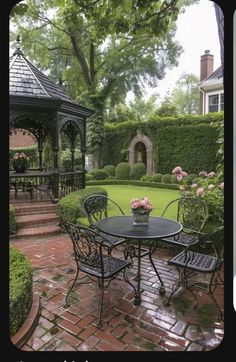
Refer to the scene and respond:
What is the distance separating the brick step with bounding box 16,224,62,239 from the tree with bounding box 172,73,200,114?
112 feet

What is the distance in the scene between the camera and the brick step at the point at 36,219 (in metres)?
5.87

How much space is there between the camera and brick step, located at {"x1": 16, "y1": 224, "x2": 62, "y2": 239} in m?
5.44

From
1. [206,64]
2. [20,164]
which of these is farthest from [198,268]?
[206,64]

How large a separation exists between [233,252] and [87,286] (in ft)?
7.15

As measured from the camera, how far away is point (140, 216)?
337 cm

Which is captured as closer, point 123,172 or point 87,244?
point 87,244

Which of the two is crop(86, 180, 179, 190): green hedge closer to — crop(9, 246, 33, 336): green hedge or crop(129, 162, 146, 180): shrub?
crop(129, 162, 146, 180): shrub

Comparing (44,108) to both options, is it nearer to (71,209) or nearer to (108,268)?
(71,209)

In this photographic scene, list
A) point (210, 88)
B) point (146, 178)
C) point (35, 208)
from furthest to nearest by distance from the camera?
point (210, 88)
point (146, 178)
point (35, 208)

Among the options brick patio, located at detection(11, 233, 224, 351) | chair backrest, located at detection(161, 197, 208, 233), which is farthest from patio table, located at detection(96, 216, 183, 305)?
chair backrest, located at detection(161, 197, 208, 233)

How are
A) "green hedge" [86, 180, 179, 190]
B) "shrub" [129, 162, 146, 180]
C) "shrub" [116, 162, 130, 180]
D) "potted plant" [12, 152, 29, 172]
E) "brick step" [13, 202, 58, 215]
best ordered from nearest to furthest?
"brick step" [13, 202, 58, 215] < "potted plant" [12, 152, 29, 172] < "green hedge" [86, 180, 179, 190] < "shrub" [129, 162, 146, 180] < "shrub" [116, 162, 130, 180]

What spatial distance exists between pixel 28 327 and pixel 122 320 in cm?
86

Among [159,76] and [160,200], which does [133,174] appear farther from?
[159,76]
